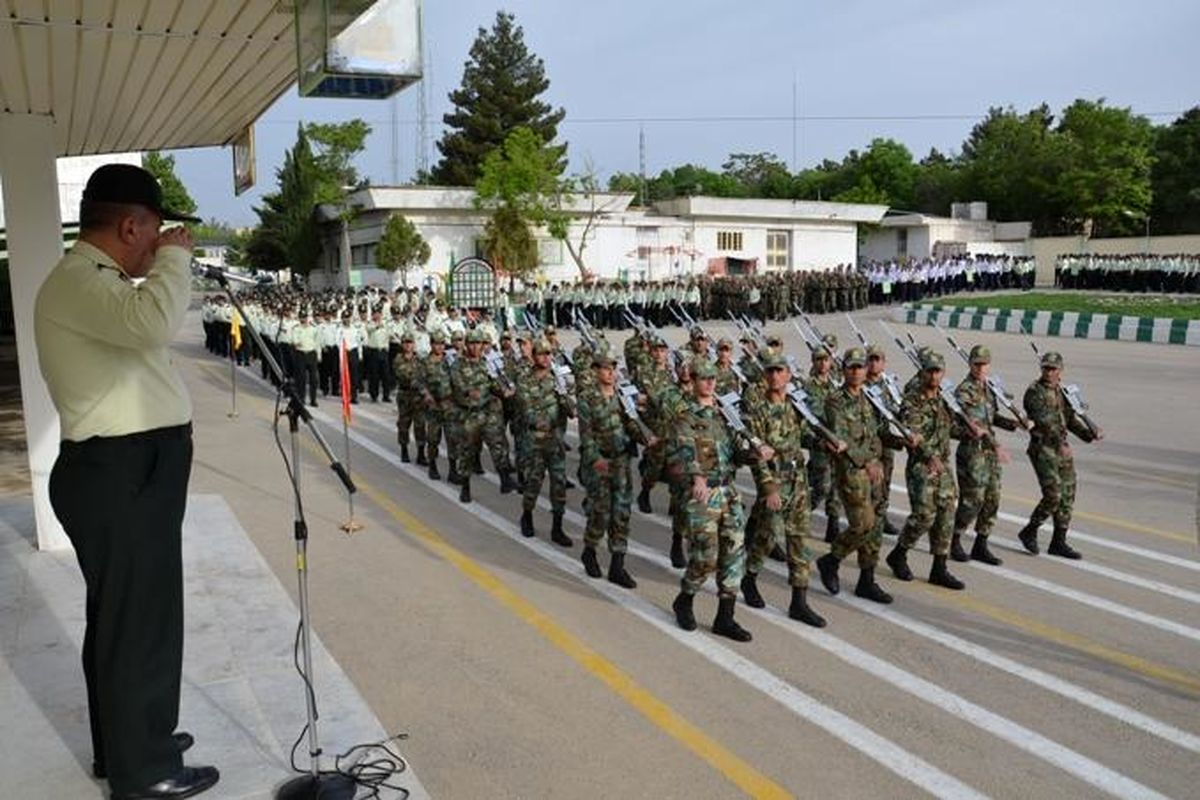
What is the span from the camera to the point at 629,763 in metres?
4.46

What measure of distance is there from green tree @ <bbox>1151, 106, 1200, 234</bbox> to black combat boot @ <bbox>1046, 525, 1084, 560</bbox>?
52317 millimetres

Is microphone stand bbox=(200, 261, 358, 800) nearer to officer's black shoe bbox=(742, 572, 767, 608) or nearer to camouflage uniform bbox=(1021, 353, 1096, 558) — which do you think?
officer's black shoe bbox=(742, 572, 767, 608)

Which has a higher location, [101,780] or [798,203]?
[798,203]

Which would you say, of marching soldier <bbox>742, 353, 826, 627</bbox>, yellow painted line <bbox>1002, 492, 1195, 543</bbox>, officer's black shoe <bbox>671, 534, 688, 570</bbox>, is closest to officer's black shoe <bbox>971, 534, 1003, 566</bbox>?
yellow painted line <bbox>1002, 492, 1195, 543</bbox>

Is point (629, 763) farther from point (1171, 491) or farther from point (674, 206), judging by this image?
point (674, 206)

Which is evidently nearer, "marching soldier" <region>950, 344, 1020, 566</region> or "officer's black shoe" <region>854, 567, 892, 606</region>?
"officer's black shoe" <region>854, 567, 892, 606</region>

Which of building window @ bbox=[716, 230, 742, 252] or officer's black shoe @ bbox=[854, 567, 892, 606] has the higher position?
building window @ bbox=[716, 230, 742, 252]

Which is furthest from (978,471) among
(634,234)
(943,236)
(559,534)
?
(943,236)

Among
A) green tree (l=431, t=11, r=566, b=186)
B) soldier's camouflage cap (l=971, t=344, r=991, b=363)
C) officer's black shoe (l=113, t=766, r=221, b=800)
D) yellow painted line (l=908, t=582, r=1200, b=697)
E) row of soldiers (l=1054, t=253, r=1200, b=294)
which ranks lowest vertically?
yellow painted line (l=908, t=582, r=1200, b=697)

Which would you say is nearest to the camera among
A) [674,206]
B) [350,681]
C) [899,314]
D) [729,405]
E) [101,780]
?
[101,780]

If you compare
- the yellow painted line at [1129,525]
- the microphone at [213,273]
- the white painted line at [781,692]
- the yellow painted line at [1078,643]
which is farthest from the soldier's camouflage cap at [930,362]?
the microphone at [213,273]

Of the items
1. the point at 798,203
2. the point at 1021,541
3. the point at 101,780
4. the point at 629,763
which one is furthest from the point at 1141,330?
the point at 798,203

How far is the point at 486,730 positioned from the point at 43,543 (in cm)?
448

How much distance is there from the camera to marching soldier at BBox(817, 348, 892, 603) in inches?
268
